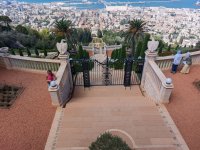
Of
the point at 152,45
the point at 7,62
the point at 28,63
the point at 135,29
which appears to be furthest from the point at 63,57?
the point at 135,29

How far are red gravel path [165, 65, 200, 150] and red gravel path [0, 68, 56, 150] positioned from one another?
5.01 meters

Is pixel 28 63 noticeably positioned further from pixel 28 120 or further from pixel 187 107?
pixel 187 107

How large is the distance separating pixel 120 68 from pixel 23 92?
866 centimetres

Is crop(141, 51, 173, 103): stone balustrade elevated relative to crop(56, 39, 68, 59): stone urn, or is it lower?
lower

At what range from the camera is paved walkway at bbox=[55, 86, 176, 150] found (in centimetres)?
589

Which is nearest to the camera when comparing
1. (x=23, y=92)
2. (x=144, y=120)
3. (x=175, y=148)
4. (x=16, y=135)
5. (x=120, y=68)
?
(x=175, y=148)

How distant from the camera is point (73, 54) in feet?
82.6

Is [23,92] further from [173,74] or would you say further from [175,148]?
[173,74]

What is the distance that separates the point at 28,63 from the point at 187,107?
885 centimetres

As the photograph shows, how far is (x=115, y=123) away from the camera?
6.70 meters

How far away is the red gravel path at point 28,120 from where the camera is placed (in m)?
5.97

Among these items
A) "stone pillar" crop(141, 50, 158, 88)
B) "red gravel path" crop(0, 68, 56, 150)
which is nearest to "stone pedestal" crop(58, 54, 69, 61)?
"red gravel path" crop(0, 68, 56, 150)

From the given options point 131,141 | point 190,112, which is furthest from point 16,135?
point 190,112

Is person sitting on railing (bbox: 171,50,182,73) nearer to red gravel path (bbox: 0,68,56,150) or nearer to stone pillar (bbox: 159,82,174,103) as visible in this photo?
stone pillar (bbox: 159,82,174,103)
